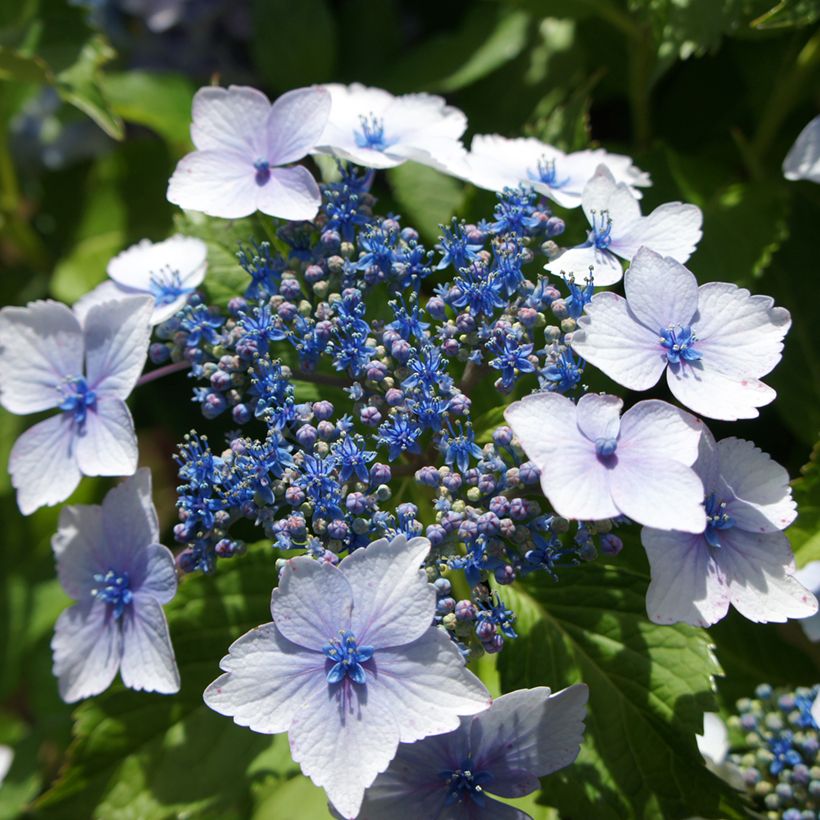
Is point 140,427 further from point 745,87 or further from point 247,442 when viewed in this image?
point 745,87

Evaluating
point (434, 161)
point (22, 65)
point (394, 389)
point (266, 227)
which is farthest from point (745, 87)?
point (22, 65)

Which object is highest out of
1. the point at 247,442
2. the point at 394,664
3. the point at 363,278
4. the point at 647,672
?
the point at 363,278

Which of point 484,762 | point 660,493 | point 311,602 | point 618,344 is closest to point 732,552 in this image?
point 660,493

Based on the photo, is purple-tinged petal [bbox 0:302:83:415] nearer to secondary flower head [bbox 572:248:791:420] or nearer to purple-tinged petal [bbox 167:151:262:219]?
purple-tinged petal [bbox 167:151:262:219]

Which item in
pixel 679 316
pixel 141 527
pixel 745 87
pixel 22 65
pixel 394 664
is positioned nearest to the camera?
pixel 394 664

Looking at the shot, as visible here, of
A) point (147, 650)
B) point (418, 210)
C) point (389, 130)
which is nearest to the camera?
point (147, 650)

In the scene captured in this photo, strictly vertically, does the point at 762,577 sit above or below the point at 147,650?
above

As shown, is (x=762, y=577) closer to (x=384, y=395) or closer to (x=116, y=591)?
(x=384, y=395)

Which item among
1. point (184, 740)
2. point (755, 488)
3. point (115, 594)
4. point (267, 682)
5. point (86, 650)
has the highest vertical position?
point (755, 488)

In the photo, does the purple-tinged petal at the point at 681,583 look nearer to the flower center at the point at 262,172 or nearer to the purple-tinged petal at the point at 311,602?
the purple-tinged petal at the point at 311,602
